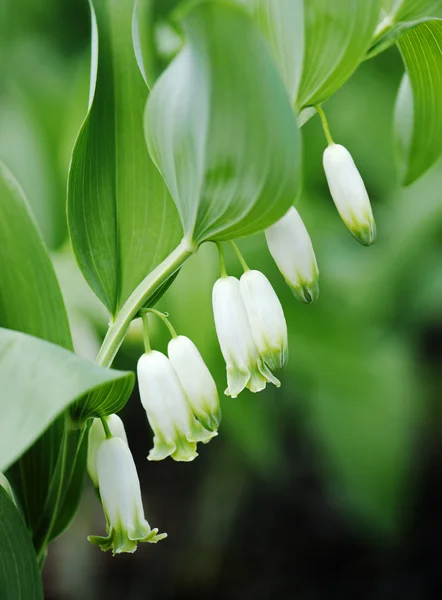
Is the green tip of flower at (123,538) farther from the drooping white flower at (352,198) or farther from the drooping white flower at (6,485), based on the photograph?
the drooping white flower at (352,198)

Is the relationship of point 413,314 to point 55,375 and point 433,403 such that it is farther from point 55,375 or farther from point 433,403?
point 55,375

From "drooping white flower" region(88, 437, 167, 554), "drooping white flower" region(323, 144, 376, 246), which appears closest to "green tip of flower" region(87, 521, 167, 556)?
"drooping white flower" region(88, 437, 167, 554)

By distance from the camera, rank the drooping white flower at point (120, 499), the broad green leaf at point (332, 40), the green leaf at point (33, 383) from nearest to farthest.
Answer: the green leaf at point (33, 383) < the broad green leaf at point (332, 40) < the drooping white flower at point (120, 499)

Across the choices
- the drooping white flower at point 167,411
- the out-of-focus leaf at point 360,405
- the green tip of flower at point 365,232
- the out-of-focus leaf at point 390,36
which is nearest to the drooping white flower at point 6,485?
the drooping white flower at point 167,411

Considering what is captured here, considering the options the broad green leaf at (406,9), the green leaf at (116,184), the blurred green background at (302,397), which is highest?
the broad green leaf at (406,9)

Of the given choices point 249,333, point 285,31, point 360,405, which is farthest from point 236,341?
point 360,405
